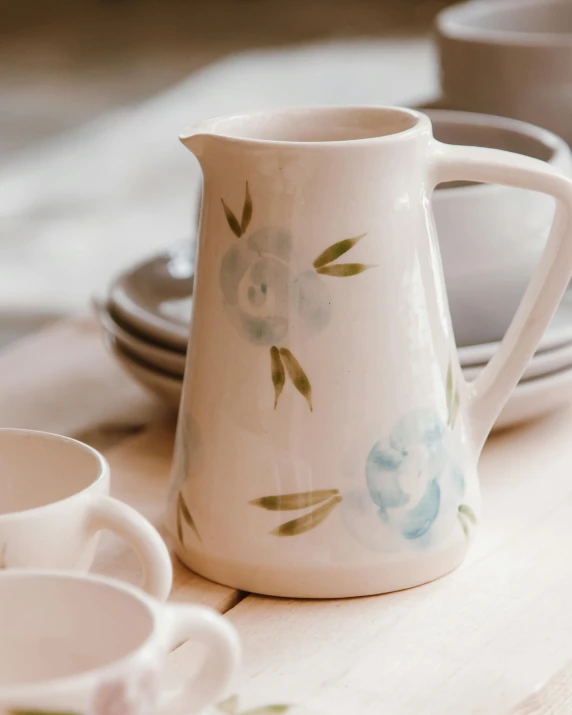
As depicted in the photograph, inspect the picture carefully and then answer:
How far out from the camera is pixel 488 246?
1.80 feet

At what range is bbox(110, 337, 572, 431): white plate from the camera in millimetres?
531

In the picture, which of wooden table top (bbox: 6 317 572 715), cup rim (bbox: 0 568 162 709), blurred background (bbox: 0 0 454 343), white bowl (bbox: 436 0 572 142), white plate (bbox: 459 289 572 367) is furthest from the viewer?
blurred background (bbox: 0 0 454 343)

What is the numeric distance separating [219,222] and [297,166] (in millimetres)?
41

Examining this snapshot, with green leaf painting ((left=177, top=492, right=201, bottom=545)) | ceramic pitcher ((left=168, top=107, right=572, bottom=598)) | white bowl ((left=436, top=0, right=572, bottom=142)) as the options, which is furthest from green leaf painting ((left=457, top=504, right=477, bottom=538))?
white bowl ((left=436, top=0, right=572, bottom=142))

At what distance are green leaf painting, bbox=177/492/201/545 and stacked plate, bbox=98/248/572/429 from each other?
12cm

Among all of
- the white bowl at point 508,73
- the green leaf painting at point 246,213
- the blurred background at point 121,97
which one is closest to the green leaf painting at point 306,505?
the green leaf painting at point 246,213

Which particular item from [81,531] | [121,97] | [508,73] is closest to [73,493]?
[81,531]

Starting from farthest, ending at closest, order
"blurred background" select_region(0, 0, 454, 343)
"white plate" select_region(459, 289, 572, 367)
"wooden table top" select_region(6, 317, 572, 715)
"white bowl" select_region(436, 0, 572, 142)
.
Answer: "blurred background" select_region(0, 0, 454, 343)
"white bowl" select_region(436, 0, 572, 142)
"white plate" select_region(459, 289, 572, 367)
"wooden table top" select_region(6, 317, 572, 715)

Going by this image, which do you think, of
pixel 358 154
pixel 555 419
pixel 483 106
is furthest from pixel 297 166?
pixel 483 106

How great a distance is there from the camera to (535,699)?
1.17 ft

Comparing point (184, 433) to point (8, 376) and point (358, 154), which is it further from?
point (8, 376)

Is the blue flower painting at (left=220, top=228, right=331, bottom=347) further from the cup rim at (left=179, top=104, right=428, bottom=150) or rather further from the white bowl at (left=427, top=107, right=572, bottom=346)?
the white bowl at (left=427, top=107, right=572, bottom=346)

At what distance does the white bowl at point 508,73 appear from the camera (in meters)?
0.72

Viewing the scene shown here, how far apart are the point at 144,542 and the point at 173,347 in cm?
21
